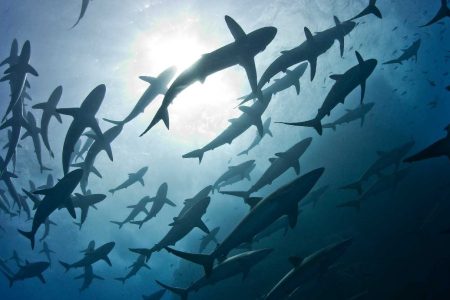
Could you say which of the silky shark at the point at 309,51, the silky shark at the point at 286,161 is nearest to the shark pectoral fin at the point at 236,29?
the silky shark at the point at 309,51

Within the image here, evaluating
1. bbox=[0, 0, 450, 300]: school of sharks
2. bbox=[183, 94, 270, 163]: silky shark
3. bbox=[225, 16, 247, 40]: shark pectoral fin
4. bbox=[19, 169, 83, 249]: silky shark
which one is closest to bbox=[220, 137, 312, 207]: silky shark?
bbox=[0, 0, 450, 300]: school of sharks

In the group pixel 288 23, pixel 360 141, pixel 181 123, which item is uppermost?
pixel 288 23

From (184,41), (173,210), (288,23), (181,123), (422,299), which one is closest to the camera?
(422,299)

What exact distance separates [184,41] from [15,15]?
9.02 metres

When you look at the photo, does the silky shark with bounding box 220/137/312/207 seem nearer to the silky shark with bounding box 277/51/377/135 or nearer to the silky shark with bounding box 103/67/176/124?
the silky shark with bounding box 277/51/377/135

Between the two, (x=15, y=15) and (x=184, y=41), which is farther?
(x=184, y=41)

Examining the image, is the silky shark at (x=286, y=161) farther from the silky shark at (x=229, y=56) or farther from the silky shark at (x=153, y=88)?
the silky shark at (x=153, y=88)

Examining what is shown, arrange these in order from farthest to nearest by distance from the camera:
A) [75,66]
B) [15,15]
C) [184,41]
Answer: [184,41] < [75,66] < [15,15]

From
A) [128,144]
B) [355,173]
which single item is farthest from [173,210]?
[355,173]

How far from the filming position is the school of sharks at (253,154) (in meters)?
7.49

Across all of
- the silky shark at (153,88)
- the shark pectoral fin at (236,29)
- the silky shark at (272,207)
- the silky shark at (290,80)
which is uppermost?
the silky shark at (153,88)

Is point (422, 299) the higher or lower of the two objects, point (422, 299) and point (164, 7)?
the lower

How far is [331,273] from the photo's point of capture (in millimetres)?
16125

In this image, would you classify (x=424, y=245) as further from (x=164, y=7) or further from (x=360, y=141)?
(x=164, y=7)
